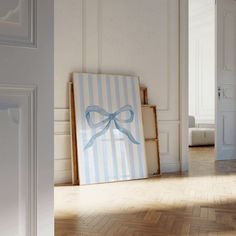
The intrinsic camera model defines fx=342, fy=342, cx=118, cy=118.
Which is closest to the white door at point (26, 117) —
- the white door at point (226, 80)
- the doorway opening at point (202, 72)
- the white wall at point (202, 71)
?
the white door at point (226, 80)

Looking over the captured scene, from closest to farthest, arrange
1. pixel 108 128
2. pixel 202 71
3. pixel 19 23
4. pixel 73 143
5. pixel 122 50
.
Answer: pixel 19 23 → pixel 73 143 → pixel 108 128 → pixel 122 50 → pixel 202 71

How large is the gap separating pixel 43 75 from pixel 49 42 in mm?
126

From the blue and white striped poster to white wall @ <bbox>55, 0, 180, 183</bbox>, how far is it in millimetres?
187

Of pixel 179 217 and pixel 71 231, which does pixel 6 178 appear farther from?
pixel 179 217

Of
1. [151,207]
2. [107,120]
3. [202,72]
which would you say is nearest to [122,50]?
[107,120]

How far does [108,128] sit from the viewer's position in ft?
14.2

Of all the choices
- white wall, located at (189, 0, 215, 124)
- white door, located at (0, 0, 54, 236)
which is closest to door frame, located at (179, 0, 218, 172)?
white door, located at (0, 0, 54, 236)

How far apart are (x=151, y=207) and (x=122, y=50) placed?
7.72 ft

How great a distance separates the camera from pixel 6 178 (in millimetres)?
1249

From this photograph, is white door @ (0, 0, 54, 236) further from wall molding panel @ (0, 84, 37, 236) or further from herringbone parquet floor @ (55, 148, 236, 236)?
herringbone parquet floor @ (55, 148, 236, 236)

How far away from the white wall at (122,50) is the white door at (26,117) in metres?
2.89

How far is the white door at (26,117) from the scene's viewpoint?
1220mm

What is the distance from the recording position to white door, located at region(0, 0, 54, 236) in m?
1.22

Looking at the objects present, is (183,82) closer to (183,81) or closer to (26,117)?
(183,81)
